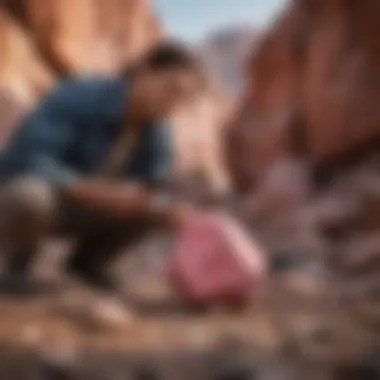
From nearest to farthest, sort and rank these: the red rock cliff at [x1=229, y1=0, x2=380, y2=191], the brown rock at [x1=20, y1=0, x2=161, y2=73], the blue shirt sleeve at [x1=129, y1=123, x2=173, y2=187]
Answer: the blue shirt sleeve at [x1=129, y1=123, x2=173, y2=187] < the brown rock at [x1=20, y1=0, x2=161, y2=73] < the red rock cliff at [x1=229, y1=0, x2=380, y2=191]

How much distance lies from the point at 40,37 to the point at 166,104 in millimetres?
882

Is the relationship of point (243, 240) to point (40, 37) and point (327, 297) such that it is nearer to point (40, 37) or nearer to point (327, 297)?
point (327, 297)

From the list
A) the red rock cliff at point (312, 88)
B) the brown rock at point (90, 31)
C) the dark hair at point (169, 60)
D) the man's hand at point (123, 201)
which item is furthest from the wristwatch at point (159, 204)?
the red rock cliff at point (312, 88)

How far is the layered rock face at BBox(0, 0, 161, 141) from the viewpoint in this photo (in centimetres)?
92

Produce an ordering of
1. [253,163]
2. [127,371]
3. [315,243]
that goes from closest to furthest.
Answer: [127,371] < [315,243] < [253,163]

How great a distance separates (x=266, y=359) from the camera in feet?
1.70

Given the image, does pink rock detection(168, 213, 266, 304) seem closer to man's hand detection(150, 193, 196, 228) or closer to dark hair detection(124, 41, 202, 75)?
man's hand detection(150, 193, 196, 228)

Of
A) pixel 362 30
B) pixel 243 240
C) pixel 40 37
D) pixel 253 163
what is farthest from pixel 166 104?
pixel 40 37

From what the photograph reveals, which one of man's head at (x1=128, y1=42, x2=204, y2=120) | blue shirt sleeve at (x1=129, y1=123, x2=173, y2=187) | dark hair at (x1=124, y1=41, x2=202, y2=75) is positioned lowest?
blue shirt sleeve at (x1=129, y1=123, x2=173, y2=187)

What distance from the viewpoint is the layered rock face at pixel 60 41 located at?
92 centimetres

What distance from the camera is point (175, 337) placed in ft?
1.82

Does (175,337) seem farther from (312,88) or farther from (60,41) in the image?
(60,41)

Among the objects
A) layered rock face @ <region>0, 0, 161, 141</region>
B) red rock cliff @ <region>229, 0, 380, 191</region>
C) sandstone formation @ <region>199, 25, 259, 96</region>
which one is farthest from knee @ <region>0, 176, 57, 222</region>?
red rock cliff @ <region>229, 0, 380, 191</region>

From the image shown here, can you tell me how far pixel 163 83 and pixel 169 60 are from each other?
0.04 meters
